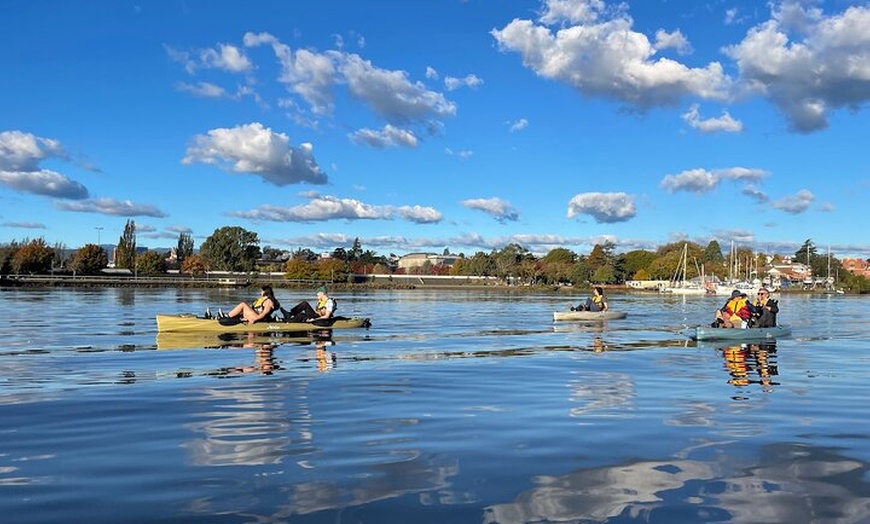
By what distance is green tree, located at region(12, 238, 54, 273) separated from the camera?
16275 centimetres

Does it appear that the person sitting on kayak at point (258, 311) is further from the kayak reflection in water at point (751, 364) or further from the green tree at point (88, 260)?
the green tree at point (88, 260)

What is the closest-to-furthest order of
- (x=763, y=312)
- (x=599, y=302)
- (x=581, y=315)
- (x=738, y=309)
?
(x=738, y=309), (x=763, y=312), (x=581, y=315), (x=599, y=302)

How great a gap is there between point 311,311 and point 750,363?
665 inches

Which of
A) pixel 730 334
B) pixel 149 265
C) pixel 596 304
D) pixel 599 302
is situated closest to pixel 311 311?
pixel 730 334

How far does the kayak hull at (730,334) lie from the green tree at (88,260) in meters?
174

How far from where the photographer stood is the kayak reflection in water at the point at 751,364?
17328 millimetres

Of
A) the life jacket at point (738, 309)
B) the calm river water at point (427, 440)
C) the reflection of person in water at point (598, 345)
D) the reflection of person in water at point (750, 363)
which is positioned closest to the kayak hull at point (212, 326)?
the calm river water at point (427, 440)

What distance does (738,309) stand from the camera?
28.7 metres

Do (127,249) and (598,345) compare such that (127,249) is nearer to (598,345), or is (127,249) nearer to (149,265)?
(149,265)

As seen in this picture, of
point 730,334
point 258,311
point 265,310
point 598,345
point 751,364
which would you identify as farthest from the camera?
point 258,311

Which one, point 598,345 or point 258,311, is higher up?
point 258,311

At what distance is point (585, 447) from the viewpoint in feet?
32.6

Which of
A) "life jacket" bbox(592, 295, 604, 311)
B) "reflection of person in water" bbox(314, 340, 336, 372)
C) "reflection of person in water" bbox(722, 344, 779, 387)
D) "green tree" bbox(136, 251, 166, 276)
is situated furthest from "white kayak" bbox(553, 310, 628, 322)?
"green tree" bbox(136, 251, 166, 276)

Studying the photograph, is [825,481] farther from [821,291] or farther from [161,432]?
[821,291]
